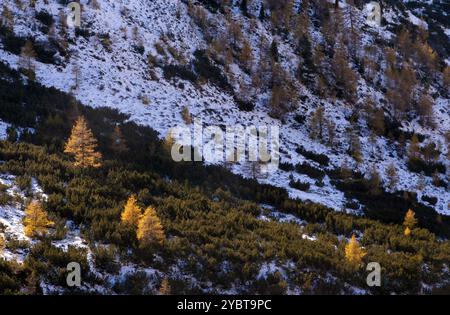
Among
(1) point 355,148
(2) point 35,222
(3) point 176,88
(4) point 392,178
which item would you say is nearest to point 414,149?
(1) point 355,148

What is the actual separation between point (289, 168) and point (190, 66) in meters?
13.0

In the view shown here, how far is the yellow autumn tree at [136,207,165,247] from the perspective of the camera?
37.0 ft

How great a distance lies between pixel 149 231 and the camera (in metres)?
11.4

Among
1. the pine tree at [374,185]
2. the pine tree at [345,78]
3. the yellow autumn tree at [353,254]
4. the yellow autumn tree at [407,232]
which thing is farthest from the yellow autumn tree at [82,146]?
the pine tree at [345,78]

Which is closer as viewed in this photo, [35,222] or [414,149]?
[35,222]

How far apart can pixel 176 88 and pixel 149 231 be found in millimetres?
20189

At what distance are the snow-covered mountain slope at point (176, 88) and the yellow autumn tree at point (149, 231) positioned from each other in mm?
10763

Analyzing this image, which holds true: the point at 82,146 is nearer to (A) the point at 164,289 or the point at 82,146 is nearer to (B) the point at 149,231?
(B) the point at 149,231

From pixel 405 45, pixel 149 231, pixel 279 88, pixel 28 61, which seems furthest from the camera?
pixel 405 45

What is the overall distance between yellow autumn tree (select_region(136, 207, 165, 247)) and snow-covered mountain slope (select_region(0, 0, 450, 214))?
1076 cm

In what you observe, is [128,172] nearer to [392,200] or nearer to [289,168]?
[289,168]

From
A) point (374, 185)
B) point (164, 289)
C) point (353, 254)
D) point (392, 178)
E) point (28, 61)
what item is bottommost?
point (353, 254)

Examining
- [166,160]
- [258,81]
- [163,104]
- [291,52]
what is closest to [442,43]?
[291,52]

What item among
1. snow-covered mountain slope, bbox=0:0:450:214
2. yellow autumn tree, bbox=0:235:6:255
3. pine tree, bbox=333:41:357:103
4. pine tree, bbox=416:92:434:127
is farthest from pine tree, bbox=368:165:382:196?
yellow autumn tree, bbox=0:235:6:255
